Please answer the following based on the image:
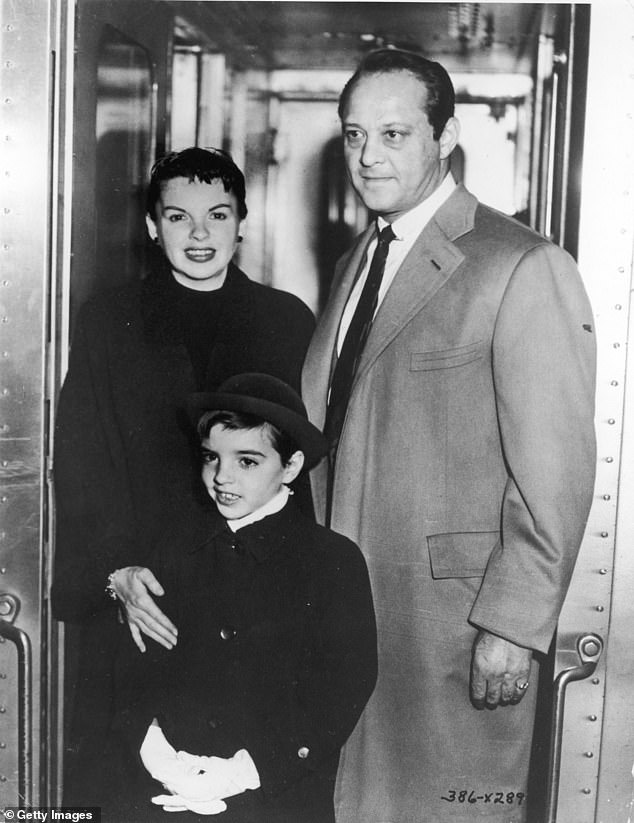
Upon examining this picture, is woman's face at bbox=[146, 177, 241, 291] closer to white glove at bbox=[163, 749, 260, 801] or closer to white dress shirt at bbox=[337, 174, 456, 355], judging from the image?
white dress shirt at bbox=[337, 174, 456, 355]

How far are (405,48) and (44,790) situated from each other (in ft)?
6.19

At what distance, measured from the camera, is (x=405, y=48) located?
1861 millimetres

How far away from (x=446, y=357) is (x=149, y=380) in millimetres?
665

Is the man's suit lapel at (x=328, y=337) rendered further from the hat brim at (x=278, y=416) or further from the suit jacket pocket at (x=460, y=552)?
the suit jacket pocket at (x=460, y=552)

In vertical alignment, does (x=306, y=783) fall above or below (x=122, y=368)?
below

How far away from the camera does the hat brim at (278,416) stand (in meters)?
1.79

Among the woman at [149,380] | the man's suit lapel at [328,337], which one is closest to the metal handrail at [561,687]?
the man's suit lapel at [328,337]

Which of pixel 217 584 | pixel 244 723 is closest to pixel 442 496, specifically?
pixel 217 584

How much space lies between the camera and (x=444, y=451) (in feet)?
5.75

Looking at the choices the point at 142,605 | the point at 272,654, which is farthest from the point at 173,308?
the point at 272,654

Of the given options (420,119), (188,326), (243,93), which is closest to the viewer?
(420,119)

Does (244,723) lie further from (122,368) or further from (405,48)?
(405,48)

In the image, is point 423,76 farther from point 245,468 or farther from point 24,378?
point 24,378

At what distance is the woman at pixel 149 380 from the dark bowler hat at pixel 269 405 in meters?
0.03
